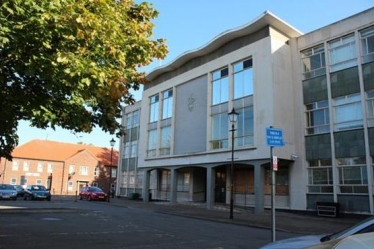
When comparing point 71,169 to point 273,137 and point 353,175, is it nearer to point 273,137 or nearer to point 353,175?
point 353,175

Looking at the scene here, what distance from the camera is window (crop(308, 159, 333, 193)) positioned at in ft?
75.0

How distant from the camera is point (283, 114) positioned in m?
24.6

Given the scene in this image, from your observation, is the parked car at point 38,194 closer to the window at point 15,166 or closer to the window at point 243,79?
the window at point 243,79

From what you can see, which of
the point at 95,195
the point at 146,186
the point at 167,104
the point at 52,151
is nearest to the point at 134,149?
the point at 146,186

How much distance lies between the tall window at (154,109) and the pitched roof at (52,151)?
34.4m

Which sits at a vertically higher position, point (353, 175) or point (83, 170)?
point (83, 170)

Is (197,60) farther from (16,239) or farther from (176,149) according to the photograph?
(16,239)

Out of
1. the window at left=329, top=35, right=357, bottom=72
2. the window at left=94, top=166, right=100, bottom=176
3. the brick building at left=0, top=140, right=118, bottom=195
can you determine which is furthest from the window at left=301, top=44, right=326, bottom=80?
the window at left=94, top=166, right=100, bottom=176

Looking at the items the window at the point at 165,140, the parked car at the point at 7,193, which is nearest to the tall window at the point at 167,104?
the window at the point at 165,140

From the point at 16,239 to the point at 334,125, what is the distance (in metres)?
18.9

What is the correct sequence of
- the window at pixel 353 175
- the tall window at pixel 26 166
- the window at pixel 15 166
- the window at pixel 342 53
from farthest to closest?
the tall window at pixel 26 166 < the window at pixel 15 166 < the window at pixel 342 53 < the window at pixel 353 175

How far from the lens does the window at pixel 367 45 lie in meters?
21.8

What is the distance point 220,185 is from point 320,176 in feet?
32.1

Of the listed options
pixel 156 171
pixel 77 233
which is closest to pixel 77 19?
pixel 77 233
